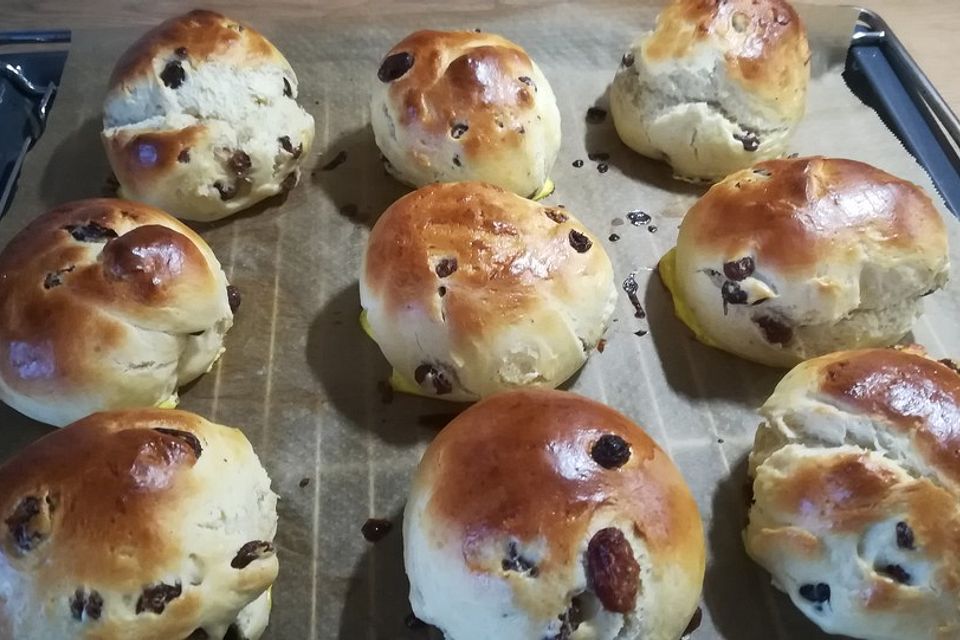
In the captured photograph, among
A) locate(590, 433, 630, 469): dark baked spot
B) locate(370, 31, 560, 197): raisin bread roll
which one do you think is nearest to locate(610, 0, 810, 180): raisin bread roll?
locate(370, 31, 560, 197): raisin bread roll

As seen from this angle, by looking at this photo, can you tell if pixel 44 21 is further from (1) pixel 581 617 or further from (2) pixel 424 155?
(1) pixel 581 617

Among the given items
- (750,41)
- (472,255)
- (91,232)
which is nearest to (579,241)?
(472,255)

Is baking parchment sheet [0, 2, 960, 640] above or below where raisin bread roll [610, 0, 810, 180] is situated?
below

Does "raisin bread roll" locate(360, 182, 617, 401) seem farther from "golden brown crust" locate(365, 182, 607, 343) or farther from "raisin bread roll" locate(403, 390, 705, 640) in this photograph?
"raisin bread roll" locate(403, 390, 705, 640)

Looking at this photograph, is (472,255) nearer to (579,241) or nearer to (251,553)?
(579,241)

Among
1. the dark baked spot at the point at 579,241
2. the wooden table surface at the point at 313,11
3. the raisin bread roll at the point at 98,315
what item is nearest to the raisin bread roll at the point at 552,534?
the dark baked spot at the point at 579,241

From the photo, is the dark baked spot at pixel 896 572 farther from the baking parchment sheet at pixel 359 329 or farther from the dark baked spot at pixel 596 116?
the dark baked spot at pixel 596 116

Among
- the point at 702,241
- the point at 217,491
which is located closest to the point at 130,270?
the point at 217,491

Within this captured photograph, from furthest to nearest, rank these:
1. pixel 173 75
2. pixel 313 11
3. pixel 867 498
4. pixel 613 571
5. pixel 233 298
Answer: pixel 313 11 → pixel 173 75 → pixel 233 298 → pixel 867 498 → pixel 613 571
